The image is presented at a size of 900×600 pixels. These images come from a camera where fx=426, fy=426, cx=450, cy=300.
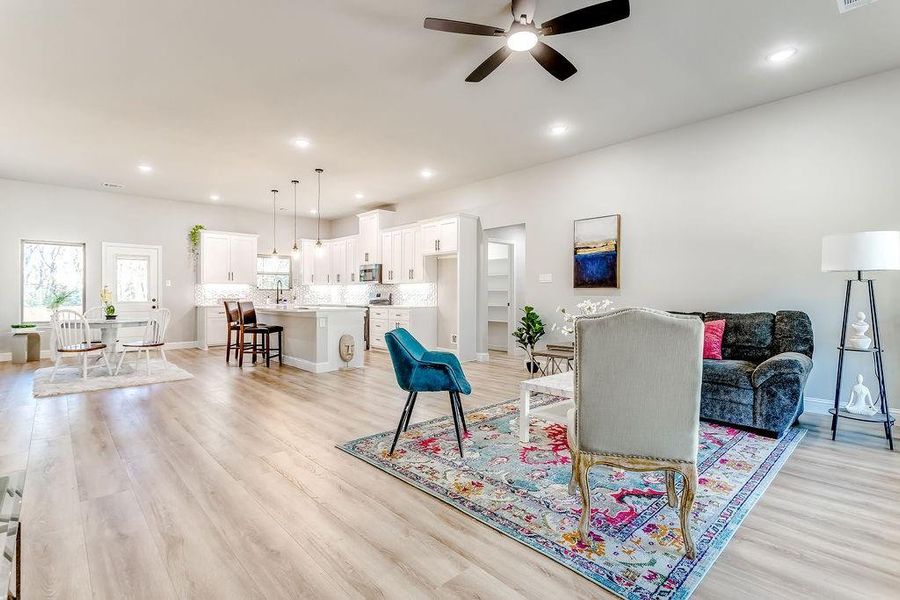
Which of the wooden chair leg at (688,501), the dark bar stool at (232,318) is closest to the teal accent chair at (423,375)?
the wooden chair leg at (688,501)

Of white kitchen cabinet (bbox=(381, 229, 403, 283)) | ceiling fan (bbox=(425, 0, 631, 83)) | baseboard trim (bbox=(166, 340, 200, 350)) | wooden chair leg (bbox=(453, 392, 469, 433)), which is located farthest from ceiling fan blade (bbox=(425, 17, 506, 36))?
baseboard trim (bbox=(166, 340, 200, 350))

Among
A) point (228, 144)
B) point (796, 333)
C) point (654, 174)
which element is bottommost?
point (796, 333)

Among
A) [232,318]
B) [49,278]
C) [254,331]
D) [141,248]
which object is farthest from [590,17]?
[49,278]

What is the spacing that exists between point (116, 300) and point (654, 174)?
938 centimetres

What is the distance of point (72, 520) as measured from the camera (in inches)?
82.4

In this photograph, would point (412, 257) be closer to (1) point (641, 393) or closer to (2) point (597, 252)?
(2) point (597, 252)

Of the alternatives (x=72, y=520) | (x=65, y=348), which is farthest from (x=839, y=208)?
(x=65, y=348)

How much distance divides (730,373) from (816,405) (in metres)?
1.36

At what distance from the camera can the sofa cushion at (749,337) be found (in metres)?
3.93

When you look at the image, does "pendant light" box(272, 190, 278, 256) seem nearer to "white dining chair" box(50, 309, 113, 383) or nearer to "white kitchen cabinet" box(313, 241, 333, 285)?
"white kitchen cabinet" box(313, 241, 333, 285)

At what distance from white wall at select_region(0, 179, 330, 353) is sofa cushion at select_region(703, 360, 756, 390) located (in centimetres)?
924

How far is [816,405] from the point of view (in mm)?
4078

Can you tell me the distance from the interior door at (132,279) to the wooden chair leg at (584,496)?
29.0 ft

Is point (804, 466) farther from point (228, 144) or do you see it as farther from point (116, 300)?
point (116, 300)
